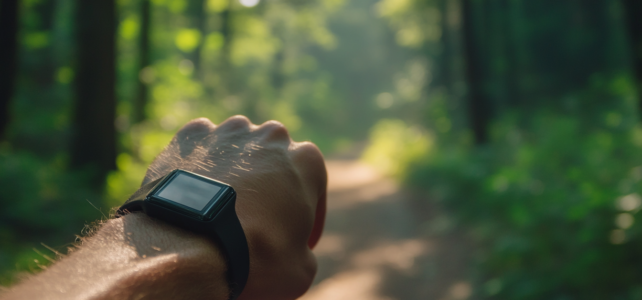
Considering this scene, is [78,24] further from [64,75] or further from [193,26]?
[193,26]

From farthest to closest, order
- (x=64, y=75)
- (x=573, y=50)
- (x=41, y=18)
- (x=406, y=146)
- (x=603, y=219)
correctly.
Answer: (x=406, y=146) < (x=573, y=50) < (x=41, y=18) < (x=64, y=75) < (x=603, y=219)

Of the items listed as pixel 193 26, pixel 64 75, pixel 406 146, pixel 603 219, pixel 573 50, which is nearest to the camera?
pixel 603 219

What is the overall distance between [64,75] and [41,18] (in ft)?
7.11

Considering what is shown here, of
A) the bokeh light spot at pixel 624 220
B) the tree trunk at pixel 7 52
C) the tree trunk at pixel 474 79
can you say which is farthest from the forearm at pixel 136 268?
the tree trunk at pixel 474 79

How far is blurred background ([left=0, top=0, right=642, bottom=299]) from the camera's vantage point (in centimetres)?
448

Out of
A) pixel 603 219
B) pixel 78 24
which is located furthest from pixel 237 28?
pixel 603 219

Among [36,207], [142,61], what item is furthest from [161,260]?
[142,61]

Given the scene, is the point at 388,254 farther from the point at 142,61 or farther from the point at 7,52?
the point at 142,61

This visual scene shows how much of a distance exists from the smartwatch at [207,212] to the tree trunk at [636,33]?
234 inches

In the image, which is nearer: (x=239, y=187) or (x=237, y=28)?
(x=239, y=187)

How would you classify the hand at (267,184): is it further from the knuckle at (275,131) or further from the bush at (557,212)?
the bush at (557,212)

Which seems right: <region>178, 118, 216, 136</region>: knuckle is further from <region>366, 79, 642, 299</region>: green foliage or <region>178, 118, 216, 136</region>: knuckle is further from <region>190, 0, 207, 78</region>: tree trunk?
<region>190, 0, 207, 78</region>: tree trunk

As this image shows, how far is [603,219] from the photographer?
4.18 metres

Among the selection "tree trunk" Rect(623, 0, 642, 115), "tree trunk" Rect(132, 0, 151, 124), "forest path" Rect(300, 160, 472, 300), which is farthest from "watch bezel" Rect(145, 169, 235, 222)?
"tree trunk" Rect(132, 0, 151, 124)
